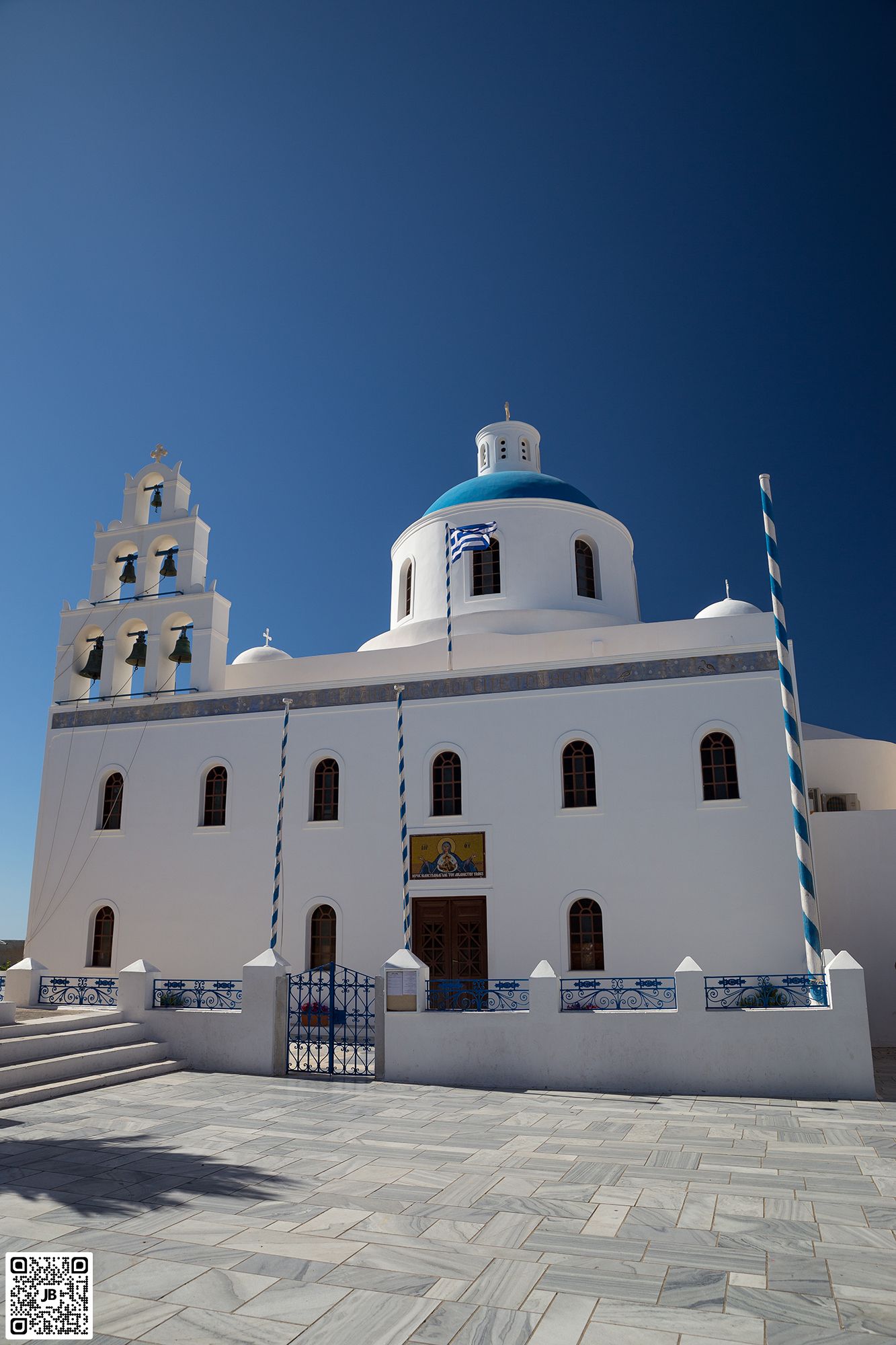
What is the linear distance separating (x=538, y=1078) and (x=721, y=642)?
8.24m

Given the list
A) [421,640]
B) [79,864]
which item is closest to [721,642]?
[421,640]

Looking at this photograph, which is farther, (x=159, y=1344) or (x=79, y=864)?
(x=79, y=864)

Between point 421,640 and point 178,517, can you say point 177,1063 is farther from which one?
point 178,517

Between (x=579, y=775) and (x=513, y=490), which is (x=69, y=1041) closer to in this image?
(x=579, y=775)

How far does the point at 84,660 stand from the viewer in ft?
58.6

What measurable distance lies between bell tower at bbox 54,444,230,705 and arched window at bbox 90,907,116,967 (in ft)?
13.1

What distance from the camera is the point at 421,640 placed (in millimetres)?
17938

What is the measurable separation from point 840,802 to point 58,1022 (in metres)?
14.8

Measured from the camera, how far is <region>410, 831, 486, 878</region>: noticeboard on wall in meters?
14.4

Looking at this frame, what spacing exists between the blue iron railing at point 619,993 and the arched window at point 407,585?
9011 millimetres

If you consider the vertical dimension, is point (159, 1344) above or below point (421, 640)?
below

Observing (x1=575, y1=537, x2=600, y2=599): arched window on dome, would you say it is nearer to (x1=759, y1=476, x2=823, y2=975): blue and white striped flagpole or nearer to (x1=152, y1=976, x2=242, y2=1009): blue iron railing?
(x1=759, y1=476, x2=823, y2=975): blue and white striped flagpole

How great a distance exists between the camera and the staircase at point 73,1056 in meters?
9.71

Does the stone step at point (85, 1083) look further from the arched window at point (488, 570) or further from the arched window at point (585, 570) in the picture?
the arched window at point (585, 570)
